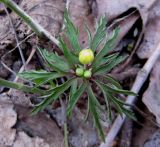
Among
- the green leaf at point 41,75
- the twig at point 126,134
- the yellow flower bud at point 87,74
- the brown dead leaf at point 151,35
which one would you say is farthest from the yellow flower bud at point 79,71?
the brown dead leaf at point 151,35

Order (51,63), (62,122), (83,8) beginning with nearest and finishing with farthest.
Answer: (51,63), (62,122), (83,8)

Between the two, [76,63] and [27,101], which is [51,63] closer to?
[76,63]

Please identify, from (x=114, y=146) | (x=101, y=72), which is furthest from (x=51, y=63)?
(x=114, y=146)

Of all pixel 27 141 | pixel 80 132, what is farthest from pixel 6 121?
pixel 80 132

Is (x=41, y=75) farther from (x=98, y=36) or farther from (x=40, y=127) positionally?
(x=40, y=127)

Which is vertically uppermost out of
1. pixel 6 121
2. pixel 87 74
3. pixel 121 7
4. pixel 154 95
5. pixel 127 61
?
pixel 121 7

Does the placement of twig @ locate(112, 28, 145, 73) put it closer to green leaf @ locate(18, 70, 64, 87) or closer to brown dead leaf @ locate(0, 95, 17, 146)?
green leaf @ locate(18, 70, 64, 87)
